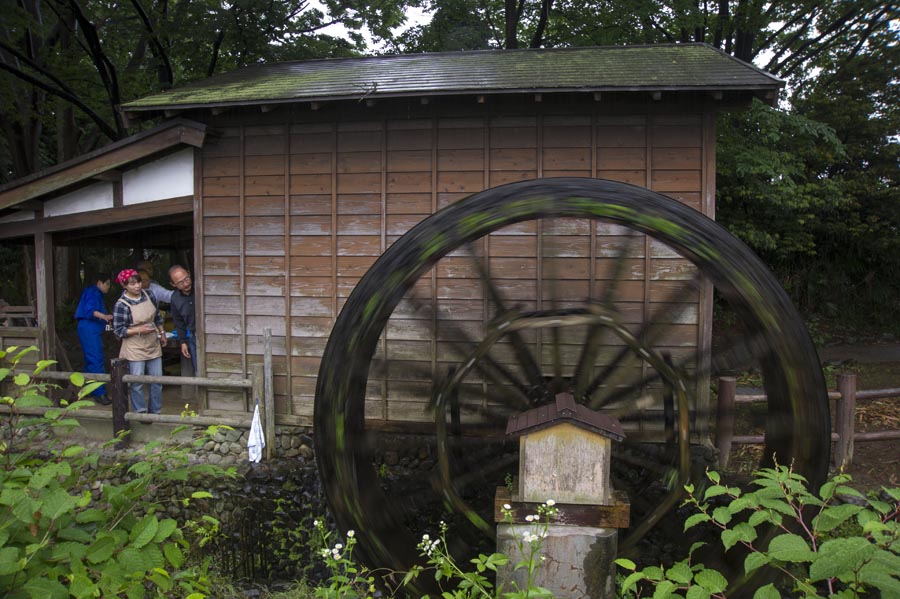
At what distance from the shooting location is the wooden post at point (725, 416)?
4422mm

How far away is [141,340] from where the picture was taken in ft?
18.0

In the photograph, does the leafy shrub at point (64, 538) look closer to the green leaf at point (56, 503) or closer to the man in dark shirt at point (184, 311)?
the green leaf at point (56, 503)

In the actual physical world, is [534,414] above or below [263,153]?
below

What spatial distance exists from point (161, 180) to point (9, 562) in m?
5.13

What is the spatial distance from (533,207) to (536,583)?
2.05 meters

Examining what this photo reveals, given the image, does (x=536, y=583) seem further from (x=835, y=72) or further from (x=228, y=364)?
(x=835, y=72)

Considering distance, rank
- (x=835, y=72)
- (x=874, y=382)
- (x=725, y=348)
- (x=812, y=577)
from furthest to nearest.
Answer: (x=835, y=72)
(x=874, y=382)
(x=725, y=348)
(x=812, y=577)

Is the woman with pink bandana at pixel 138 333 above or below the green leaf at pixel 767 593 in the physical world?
above

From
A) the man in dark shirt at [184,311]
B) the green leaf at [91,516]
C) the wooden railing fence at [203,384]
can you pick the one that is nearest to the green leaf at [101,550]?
the green leaf at [91,516]

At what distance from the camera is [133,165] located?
5742mm

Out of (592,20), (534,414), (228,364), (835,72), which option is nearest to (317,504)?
(228,364)

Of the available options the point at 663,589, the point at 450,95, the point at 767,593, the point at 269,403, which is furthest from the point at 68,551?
the point at 450,95

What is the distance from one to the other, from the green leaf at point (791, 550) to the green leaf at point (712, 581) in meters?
0.18

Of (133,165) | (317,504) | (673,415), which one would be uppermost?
(133,165)
